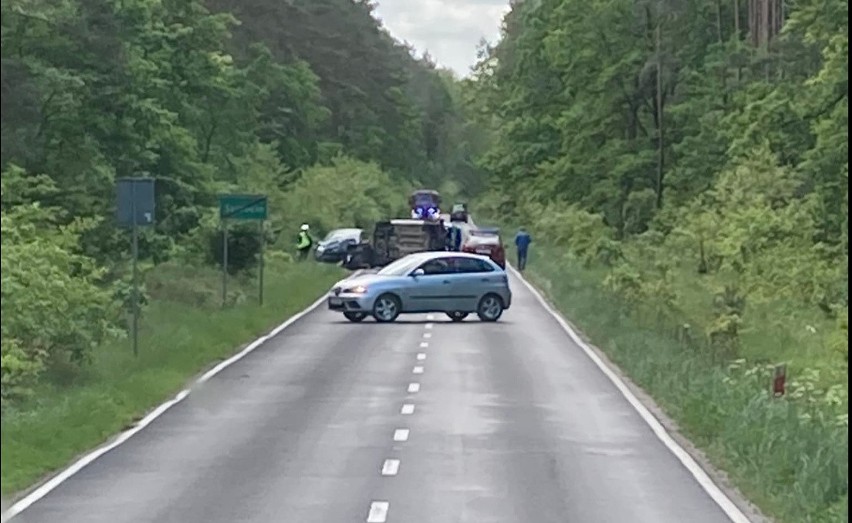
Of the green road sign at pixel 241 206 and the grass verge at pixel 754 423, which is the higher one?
the green road sign at pixel 241 206

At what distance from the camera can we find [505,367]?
91.1 feet

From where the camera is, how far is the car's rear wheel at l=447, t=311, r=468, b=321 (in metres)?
40.1

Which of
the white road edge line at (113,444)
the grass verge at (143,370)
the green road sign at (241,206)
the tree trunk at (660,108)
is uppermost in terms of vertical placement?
the tree trunk at (660,108)

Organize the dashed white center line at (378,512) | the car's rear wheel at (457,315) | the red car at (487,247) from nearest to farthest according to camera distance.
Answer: the dashed white center line at (378,512)
the car's rear wheel at (457,315)
the red car at (487,247)

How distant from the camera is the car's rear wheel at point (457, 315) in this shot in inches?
1580

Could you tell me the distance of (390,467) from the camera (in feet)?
52.5

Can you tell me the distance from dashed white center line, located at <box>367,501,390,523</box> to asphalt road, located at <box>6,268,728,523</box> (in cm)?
2

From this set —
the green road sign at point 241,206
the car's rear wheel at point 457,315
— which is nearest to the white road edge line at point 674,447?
the car's rear wheel at point 457,315

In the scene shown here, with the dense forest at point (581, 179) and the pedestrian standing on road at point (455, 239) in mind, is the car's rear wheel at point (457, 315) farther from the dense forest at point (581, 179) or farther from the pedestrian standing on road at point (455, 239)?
→ the pedestrian standing on road at point (455, 239)

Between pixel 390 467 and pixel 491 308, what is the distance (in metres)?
24.0

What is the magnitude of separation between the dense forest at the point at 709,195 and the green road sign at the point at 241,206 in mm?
7396

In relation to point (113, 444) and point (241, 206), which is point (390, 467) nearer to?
point (113, 444)

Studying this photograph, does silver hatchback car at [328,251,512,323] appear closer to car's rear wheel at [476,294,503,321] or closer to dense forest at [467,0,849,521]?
car's rear wheel at [476,294,503,321]

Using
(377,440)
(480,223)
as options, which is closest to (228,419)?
(377,440)
